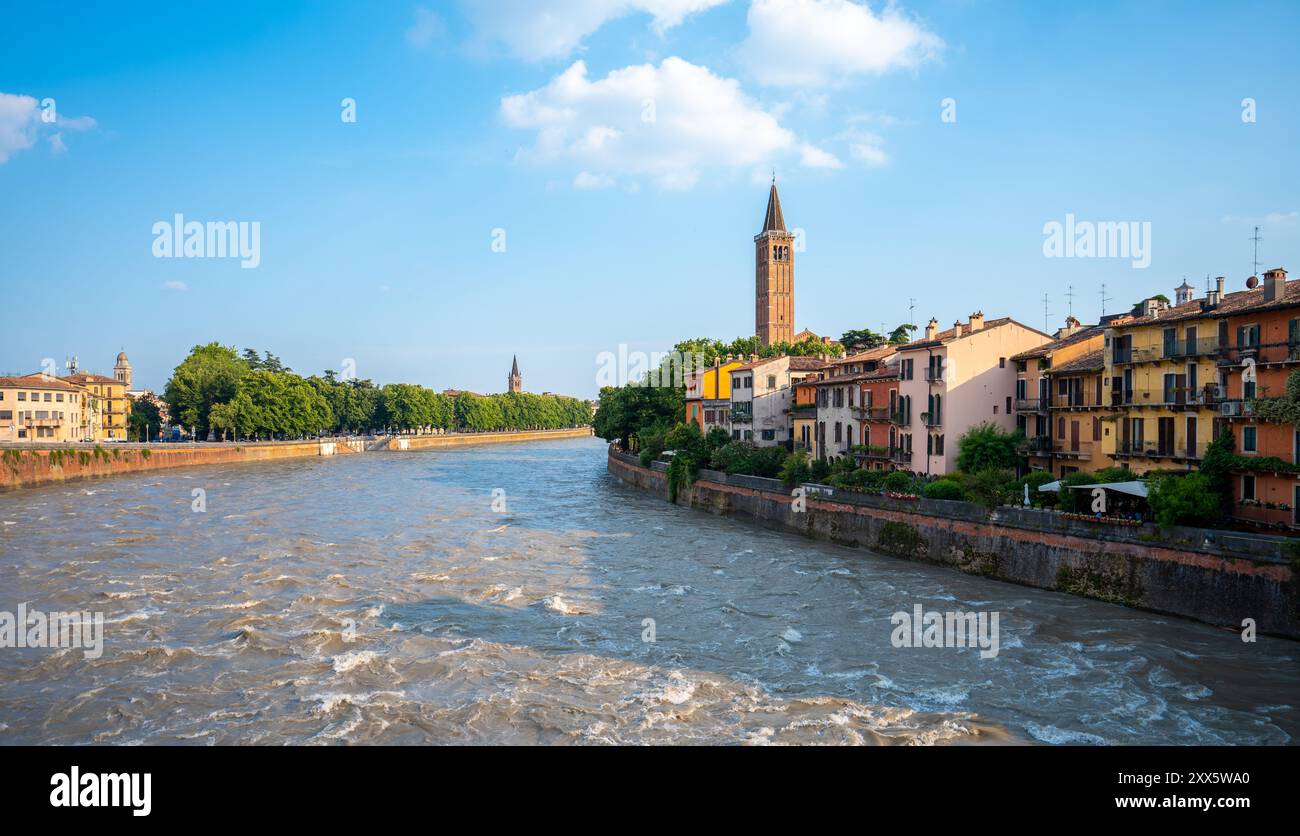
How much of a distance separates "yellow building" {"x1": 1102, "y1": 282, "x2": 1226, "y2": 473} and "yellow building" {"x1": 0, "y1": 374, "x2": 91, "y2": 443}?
101 meters

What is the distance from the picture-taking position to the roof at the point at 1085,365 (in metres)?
33.8

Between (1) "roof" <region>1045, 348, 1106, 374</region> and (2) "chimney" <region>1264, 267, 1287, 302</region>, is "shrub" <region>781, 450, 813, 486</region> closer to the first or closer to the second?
(1) "roof" <region>1045, 348, 1106, 374</region>

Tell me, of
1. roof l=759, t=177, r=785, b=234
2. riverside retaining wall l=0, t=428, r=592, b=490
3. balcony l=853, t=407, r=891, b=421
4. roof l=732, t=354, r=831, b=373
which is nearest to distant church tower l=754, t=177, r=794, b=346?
roof l=759, t=177, r=785, b=234

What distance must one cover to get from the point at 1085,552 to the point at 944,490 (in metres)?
7.60

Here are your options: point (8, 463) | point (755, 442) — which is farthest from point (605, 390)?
point (8, 463)

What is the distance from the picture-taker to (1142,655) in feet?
67.5

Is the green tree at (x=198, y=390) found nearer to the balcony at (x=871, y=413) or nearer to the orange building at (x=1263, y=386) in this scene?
the balcony at (x=871, y=413)

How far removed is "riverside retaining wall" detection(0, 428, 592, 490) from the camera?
6116 centimetres

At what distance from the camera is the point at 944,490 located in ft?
111

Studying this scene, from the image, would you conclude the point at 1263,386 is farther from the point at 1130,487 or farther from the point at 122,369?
the point at 122,369

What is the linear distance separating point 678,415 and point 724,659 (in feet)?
183

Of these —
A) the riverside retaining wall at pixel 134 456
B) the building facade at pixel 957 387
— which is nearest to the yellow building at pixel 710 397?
the building facade at pixel 957 387
